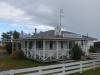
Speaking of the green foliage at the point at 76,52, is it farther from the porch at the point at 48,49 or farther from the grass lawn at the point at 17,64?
the grass lawn at the point at 17,64

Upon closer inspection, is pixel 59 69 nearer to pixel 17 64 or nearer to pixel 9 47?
pixel 17 64

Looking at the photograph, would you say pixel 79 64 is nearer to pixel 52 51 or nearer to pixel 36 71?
pixel 36 71

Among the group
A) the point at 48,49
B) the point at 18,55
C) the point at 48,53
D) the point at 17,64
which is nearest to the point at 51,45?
the point at 48,49

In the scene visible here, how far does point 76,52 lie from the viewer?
31578mm

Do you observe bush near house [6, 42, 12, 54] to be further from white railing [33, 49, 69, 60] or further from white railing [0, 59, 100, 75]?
white railing [0, 59, 100, 75]

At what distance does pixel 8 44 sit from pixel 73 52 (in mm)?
17580

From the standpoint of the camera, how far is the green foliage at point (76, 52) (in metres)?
31.5

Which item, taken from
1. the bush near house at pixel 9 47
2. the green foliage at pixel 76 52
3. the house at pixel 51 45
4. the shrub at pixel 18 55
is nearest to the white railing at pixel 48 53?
the house at pixel 51 45

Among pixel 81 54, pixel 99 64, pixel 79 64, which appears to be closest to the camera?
pixel 79 64

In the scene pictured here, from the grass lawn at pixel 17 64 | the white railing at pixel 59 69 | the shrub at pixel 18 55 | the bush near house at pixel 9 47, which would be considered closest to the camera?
the white railing at pixel 59 69

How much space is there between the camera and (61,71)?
54.3 ft

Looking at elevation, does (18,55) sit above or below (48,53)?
below

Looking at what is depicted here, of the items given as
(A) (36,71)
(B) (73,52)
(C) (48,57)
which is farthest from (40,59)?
(A) (36,71)

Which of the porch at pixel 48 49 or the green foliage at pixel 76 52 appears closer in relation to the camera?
the porch at pixel 48 49
